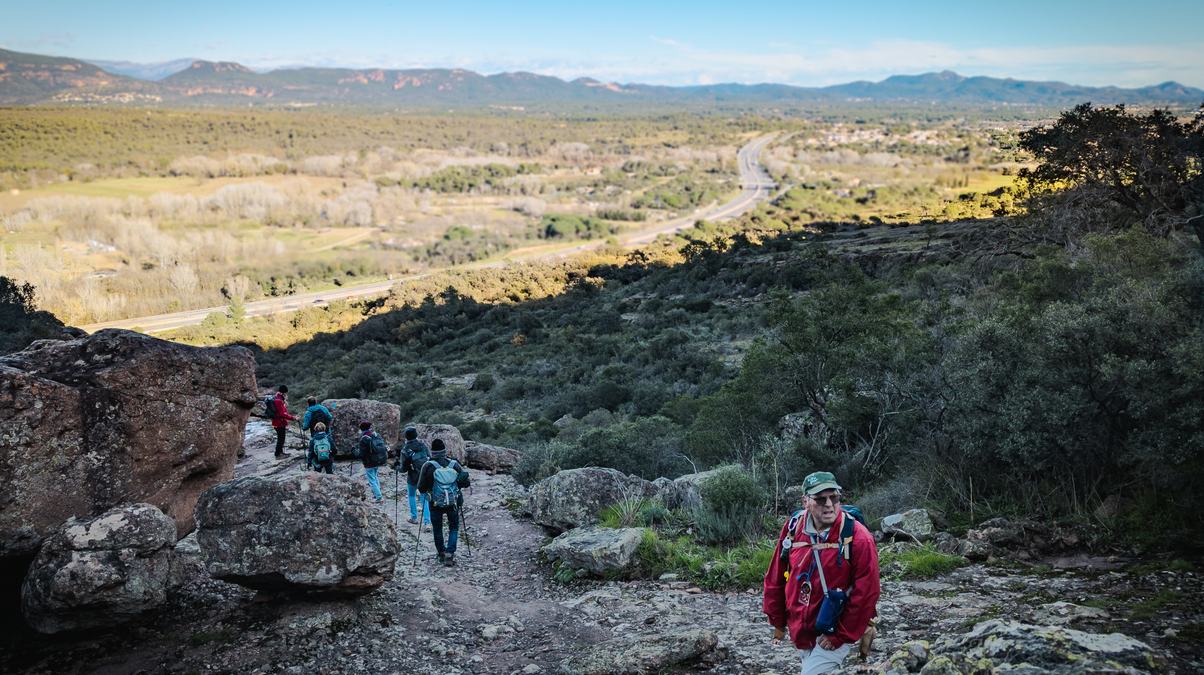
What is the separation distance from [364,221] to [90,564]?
89.6 metres

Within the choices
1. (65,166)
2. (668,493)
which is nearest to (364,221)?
(65,166)

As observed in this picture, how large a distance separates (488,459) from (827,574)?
469 inches

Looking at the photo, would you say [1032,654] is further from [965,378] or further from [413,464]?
[413,464]

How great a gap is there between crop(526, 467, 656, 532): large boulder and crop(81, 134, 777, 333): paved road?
26.2 m

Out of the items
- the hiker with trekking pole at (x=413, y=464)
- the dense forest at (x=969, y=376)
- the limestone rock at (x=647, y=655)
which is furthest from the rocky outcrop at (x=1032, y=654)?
the hiker with trekking pole at (x=413, y=464)

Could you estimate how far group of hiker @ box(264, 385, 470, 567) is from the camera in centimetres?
959

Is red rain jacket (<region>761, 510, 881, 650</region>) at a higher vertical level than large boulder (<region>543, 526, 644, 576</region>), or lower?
higher

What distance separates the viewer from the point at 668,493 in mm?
10859

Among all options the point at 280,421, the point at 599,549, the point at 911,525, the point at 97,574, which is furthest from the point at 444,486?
the point at 280,421

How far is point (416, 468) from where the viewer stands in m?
11.1

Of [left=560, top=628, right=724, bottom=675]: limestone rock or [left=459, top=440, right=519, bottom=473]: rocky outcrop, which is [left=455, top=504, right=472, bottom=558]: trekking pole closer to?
[left=560, top=628, right=724, bottom=675]: limestone rock

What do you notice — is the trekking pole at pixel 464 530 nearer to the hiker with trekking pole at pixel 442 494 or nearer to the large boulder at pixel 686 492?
the hiker with trekking pole at pixel 442 494

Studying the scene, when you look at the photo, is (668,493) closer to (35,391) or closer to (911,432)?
(911,432)

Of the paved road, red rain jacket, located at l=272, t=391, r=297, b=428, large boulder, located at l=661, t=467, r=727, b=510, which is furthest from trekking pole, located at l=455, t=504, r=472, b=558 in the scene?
the paved road
